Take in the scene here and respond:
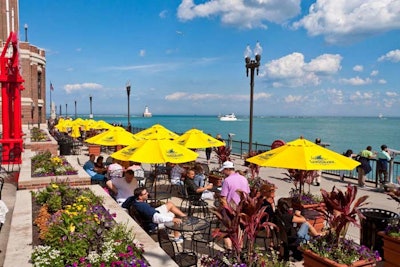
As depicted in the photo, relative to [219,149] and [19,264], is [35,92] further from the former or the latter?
[19,264]

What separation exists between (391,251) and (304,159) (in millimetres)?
2373

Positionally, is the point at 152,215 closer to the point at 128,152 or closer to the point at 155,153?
the point at 155,153

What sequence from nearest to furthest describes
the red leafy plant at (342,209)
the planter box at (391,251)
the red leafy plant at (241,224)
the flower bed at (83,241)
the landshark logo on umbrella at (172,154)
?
the flower bed at (83,241) → the red leafy plant at (241,224) → the red leafy plant at (342,209) → the planter box at (391,251) → the landshark logo on umbrella at (172,154)

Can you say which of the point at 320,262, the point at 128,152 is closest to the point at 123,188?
the point at 128,152

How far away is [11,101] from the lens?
50.9ft

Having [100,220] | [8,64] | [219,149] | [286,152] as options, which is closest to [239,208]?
[100,220]

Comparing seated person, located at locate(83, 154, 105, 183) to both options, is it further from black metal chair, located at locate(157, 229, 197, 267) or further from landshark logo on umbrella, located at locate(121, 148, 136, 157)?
black metal chair, located at locate(157, 229, 197, 267)

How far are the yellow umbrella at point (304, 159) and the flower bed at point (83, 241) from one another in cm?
365

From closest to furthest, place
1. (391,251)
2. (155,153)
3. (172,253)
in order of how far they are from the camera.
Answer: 1. (172,253)
2. (391,251)
3. (155,153)

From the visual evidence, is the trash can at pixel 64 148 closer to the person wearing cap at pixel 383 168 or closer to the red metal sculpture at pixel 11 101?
the red metal sculpture at pixel 11 101

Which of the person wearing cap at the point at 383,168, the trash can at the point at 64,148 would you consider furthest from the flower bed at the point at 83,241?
the trash can at the point at 64,148

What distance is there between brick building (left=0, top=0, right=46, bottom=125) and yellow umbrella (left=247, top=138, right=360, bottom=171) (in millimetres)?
39775

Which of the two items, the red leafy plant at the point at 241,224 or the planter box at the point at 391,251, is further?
the planter box at the point at 391,251

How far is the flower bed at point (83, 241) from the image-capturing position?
166 inches
